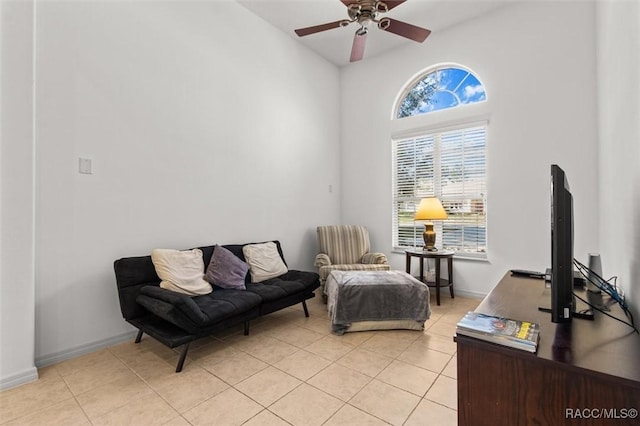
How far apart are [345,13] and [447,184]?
2.57m

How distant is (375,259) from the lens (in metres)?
3.97

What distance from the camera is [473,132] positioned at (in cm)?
385

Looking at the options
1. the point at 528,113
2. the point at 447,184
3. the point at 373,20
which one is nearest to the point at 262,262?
the point at 373,20

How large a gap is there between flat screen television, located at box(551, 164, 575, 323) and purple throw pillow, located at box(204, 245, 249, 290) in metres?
2.42

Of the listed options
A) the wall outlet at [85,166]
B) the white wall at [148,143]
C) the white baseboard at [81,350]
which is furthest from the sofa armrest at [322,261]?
the wall outlet at [85,166]

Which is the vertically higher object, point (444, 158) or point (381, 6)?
point (381, 6)

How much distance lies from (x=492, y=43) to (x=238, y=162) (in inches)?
137

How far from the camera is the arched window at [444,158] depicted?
12.6 ft

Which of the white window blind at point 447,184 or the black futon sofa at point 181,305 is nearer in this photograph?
the black futon sofa at point 181,305

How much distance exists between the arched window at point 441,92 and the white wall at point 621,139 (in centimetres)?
134

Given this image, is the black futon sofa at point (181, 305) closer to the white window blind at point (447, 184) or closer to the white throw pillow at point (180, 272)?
the white throw pillow at point (180, 272)

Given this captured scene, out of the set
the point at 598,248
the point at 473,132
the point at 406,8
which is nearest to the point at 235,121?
the point at 406,8

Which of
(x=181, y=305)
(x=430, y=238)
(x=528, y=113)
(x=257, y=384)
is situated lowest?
(x=257, y=384)

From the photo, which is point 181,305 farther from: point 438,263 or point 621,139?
point 621,139
